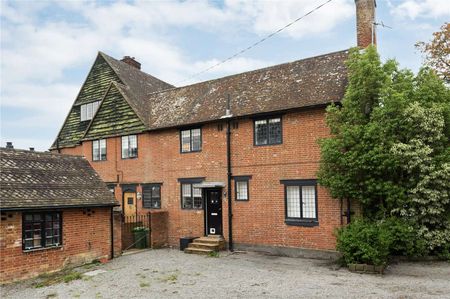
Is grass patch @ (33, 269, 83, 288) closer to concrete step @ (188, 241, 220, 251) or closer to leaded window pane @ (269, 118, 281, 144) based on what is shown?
concrete step @ (188, 241, 220, 251)

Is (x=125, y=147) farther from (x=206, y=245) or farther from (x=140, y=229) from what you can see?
(x=206, y=245)

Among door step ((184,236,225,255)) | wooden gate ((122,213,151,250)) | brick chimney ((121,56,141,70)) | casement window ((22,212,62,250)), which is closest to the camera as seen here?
casement window ((22,212,62,250))

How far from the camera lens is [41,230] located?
12.8 m

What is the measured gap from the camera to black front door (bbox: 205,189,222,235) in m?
16.9

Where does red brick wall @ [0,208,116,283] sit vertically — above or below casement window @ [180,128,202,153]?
below

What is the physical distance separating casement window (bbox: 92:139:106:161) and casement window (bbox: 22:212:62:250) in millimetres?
8704

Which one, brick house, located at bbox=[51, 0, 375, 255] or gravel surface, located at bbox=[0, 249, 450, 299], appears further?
brick house, located at bbox=[51, 0, 375, 255]

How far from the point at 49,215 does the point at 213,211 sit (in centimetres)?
713

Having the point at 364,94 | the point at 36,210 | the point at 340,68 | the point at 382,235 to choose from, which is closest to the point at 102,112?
the point at 36,210

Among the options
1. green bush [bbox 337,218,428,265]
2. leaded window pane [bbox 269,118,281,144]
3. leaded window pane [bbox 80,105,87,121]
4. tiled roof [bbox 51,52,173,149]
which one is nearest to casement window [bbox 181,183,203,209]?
leaded window pane [bbox 269,118,281,144]

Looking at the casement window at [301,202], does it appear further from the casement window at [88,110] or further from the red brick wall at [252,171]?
the casement window at [88,110]

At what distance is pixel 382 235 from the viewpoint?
1123 centimetres

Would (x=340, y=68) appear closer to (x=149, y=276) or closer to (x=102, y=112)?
(x=149, y=276)

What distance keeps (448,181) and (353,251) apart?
3894mm
